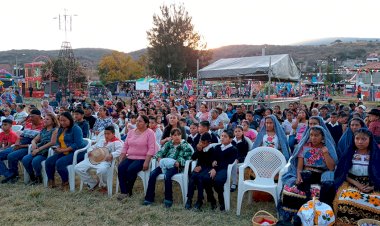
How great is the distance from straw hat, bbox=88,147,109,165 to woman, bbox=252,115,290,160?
231 cm

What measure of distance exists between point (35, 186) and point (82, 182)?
87cm

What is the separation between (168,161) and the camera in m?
5.12

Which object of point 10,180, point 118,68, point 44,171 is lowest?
point 10,180

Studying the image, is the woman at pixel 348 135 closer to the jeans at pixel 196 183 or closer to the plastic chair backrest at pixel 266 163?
the plastic chair backrest at pixel 266 163

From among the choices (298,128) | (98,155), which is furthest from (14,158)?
(298,128)

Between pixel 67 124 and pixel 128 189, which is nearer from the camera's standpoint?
pixel 128 189

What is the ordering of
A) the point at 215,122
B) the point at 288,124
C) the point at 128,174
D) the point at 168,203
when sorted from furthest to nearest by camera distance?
the point at 215,122 < the point at 288,124 < the point at 128,174 < the point at 168,203

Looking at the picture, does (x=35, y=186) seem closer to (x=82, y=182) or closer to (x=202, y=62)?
(x=82, y=182)

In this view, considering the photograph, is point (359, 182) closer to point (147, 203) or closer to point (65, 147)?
point (147, 203)

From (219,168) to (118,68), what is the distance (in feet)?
159

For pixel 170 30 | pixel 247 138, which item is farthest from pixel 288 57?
pixel 170 30

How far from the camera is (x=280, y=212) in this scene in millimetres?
4301

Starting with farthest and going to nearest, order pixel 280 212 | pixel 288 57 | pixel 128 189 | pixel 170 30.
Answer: pixel 170 30
pixel 288 57
pixel 128 189
pixel 280 212

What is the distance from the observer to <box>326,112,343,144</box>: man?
6.56 metres
